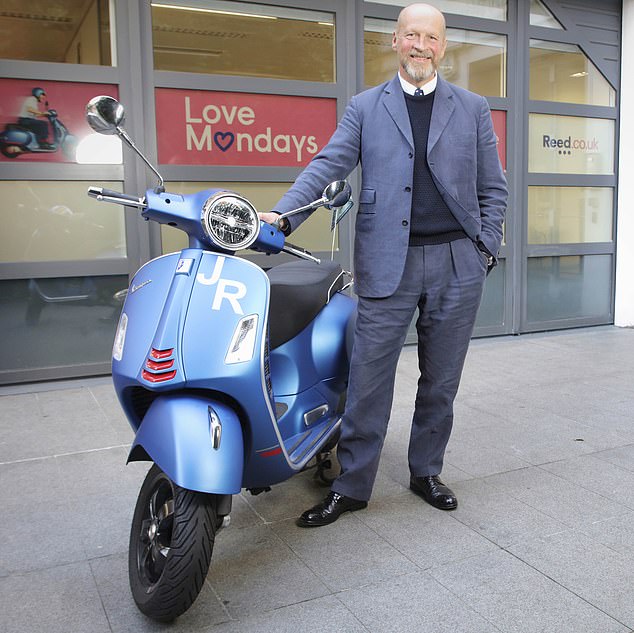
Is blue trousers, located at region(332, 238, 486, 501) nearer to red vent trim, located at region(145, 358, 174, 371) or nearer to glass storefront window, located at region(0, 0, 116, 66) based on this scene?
red vent trim, located at region(145, 358, 174, 371)

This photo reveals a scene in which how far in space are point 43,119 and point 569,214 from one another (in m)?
4.77

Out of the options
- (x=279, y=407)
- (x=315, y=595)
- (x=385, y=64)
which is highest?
(x=385, y=64)

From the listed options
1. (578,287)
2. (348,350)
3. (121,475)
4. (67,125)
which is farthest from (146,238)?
(578,287)

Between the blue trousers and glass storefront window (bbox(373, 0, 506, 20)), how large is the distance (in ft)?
13.6

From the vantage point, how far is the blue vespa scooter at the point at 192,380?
2031 mm

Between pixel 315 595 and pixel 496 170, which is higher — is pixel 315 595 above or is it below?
below

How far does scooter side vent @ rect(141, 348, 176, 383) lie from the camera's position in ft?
6.92

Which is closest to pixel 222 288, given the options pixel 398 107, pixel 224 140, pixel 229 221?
pixel 229 221

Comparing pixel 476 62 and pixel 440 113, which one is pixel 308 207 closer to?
pixel 440 113

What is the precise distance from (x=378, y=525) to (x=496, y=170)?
147cm

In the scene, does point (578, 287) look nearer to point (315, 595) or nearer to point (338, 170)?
point (338, 170)

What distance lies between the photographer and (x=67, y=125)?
16.1ft

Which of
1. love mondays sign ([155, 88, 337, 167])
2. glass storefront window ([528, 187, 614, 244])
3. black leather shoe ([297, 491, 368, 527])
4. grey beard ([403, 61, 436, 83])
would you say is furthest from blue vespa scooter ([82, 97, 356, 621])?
glass storefront window ([528, 187, 614, 244])

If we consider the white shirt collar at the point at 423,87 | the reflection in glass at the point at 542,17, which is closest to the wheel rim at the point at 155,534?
the white shirt collar at the point at 423,87
